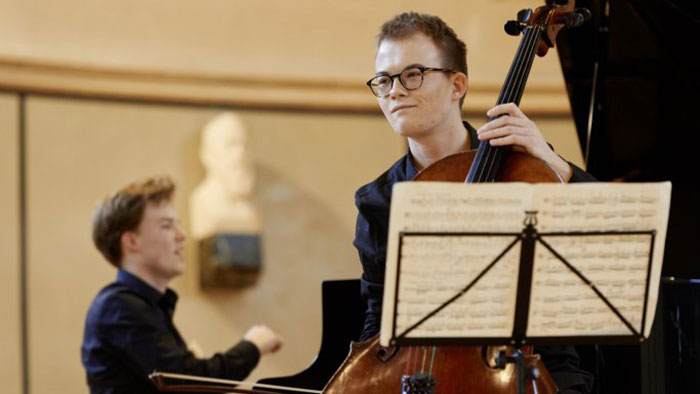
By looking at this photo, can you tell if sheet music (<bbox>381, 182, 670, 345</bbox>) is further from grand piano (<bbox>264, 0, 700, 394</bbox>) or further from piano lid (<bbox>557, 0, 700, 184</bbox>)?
piano lid (<bbox>557, 0, 700, 184</bbox>)

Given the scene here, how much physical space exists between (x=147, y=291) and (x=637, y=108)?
6.46 feet

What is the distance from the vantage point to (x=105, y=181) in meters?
6.06

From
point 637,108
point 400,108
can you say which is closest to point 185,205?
point 637,108

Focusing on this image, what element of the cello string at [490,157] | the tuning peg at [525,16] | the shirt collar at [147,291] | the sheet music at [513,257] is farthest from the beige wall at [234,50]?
the sheet music at [513,257]

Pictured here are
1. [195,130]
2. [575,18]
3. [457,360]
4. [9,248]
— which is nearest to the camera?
[457,360]

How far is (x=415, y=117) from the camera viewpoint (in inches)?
102

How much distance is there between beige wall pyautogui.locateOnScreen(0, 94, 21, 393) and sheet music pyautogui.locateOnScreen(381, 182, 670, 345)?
4054mm

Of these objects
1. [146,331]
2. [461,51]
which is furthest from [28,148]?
[461,51]

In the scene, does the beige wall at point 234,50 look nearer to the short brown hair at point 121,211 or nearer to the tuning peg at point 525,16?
the short brown hair at point 121,211

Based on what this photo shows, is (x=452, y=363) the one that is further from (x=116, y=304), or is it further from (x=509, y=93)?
(x=116, y=304)

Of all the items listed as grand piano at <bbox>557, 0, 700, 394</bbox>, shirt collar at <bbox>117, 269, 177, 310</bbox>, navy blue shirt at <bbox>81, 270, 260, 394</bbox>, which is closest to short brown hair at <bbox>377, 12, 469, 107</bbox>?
grand piano at <bbox>557, 0, 700, 394</bbox>

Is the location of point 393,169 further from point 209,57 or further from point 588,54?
point 209,57

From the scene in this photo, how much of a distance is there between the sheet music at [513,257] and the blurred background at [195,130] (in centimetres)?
408

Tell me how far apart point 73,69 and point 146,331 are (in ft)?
8.22
